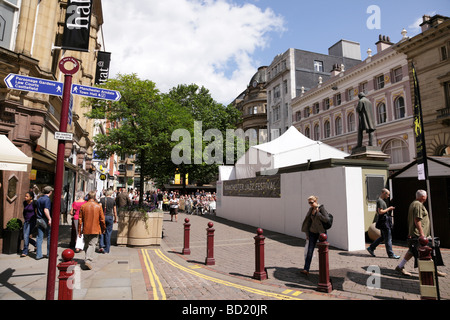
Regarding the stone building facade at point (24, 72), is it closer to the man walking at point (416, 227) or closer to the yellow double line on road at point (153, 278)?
the yellow double line on road at point (153, 278)

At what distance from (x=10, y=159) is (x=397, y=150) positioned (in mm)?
29364

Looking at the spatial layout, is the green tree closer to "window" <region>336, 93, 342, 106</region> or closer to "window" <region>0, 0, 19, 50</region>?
"window" <region>0, 0, 19, 50</region>

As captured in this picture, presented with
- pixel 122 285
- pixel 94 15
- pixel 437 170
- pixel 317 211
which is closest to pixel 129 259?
pixel 122 285

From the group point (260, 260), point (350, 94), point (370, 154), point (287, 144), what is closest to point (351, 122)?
point (350, 94)

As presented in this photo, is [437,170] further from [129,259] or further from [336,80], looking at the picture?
[336,80]

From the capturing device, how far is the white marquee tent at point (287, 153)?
15.3 metres

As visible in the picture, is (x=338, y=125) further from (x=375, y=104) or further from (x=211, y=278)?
(x=211, y=278)

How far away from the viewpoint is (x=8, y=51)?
7715 millimetres

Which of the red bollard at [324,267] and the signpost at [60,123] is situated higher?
the signpost at [60,123]

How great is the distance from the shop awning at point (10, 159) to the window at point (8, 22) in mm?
Result: 3131

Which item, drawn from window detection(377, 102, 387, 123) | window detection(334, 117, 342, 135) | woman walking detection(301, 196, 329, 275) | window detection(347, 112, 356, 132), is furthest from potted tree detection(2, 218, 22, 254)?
window detection(334, 117, 342, 135)

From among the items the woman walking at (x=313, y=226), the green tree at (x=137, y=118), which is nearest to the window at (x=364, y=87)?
the green tree at (x=137, y=118)

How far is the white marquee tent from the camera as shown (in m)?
15.3

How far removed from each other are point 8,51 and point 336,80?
32.4 meters
